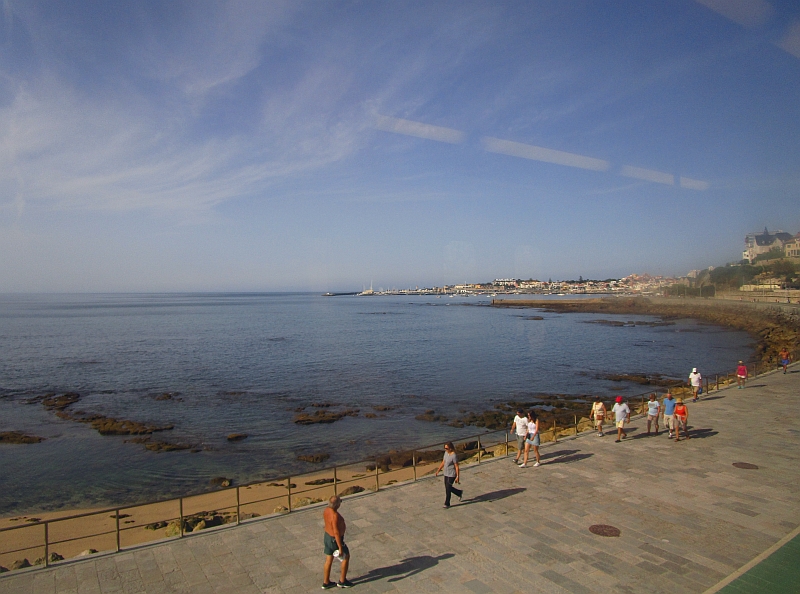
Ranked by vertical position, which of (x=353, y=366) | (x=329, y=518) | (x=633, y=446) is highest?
(x=329, y=518)

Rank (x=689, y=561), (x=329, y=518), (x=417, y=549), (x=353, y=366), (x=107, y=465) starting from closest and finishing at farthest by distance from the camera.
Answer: (x=329, y=518) → (x=689, y=561) → (x=417, y=549) → (x=107, y=465) → (x=353, y=366)

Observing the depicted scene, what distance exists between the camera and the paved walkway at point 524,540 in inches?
279

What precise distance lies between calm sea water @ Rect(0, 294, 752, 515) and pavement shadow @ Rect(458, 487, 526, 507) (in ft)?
34.8

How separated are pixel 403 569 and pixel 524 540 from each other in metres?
2.24

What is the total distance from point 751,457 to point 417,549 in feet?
31.8

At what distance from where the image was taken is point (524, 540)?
27.4 feet

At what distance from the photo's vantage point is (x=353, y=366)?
44.3 meters

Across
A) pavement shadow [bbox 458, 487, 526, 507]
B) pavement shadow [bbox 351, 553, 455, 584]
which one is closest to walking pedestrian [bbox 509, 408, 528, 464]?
pavement shadow [bbox 458, 487, 526, 507]

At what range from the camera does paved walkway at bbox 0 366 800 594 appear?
7.10 m

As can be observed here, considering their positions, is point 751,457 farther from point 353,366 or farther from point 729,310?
point 729,310

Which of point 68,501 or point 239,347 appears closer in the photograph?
point 68,501

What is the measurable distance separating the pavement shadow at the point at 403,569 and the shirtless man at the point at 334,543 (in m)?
0.40

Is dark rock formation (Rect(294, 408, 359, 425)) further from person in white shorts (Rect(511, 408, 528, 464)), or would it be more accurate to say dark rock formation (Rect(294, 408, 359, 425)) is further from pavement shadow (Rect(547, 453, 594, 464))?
pavement shadow (Rect(547, 453, 594, 464))

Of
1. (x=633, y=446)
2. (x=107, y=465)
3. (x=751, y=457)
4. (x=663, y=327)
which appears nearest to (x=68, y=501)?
(x=107, y=465)
